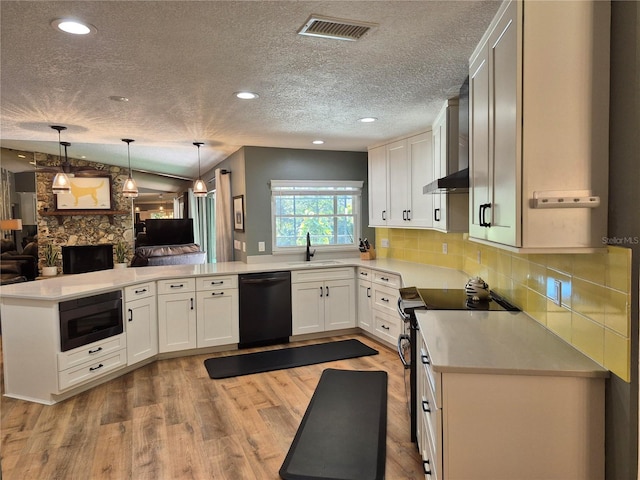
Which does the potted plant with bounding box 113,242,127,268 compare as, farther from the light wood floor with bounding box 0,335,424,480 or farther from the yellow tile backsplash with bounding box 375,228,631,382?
the yellow tile backsplash with bounding box 375,228,631,382

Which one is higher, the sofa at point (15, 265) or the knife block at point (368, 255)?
the knife block at point (368, 255)

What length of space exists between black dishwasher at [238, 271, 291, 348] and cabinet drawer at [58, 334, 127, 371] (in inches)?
47.9

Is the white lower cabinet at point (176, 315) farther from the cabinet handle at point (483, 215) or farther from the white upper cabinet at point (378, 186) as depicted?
the cabinet handle at point (483, 215)

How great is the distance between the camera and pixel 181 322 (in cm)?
422

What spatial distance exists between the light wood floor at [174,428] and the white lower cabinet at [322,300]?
898mm

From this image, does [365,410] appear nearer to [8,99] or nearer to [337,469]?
[337,469]

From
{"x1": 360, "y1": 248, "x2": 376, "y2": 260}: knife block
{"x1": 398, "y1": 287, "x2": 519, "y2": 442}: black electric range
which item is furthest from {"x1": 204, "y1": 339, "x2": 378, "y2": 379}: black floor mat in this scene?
{"x1": 398, "y1": 287, "x2": 519, "y2": 442}: black electric range

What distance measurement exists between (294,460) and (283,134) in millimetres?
3045

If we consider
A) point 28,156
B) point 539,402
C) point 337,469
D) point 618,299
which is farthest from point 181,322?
point 28,156

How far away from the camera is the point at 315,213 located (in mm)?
5383

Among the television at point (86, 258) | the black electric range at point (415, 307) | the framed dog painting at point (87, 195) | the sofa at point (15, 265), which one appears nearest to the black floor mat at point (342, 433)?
the black electric range at point (415, 307)

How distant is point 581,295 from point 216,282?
341 cm

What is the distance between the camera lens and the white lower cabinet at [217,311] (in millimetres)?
4289

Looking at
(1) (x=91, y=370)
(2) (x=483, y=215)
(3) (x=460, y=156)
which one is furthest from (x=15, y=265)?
(2) (x=483, y=215)
